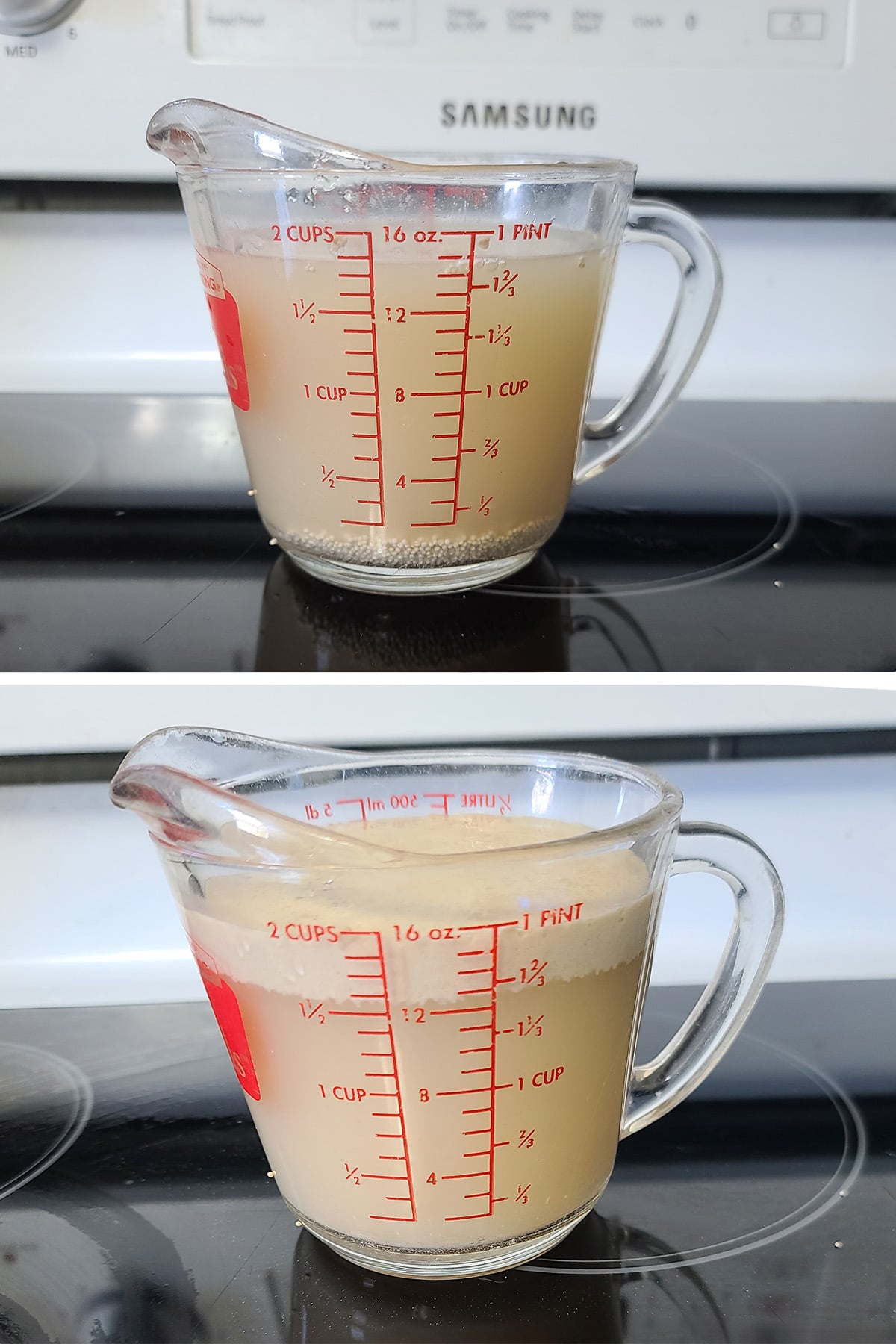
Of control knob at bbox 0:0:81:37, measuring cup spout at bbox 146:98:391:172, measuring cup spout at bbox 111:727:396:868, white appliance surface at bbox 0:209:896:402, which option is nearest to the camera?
measuring cup spout at bbox 111:727:396:868

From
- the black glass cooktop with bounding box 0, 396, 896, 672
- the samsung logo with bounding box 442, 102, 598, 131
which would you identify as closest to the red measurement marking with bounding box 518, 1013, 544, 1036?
the black glass cooktop with bounding box 0, 396, 896, 672

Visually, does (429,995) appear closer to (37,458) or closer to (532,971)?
(532,971)

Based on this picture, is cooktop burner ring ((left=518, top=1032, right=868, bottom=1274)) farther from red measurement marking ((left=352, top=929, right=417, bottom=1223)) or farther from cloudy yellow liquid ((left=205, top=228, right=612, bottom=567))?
cloudy yellow liquid ((left=205, top=228, right=612, bottom=567))

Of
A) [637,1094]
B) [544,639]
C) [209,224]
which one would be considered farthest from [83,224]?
[637,1094]

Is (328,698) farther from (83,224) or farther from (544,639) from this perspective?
(83,224)

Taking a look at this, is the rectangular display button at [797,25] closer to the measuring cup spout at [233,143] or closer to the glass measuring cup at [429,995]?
the measuring cup spout at [233,143]

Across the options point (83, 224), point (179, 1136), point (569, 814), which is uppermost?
point (83, 224)
